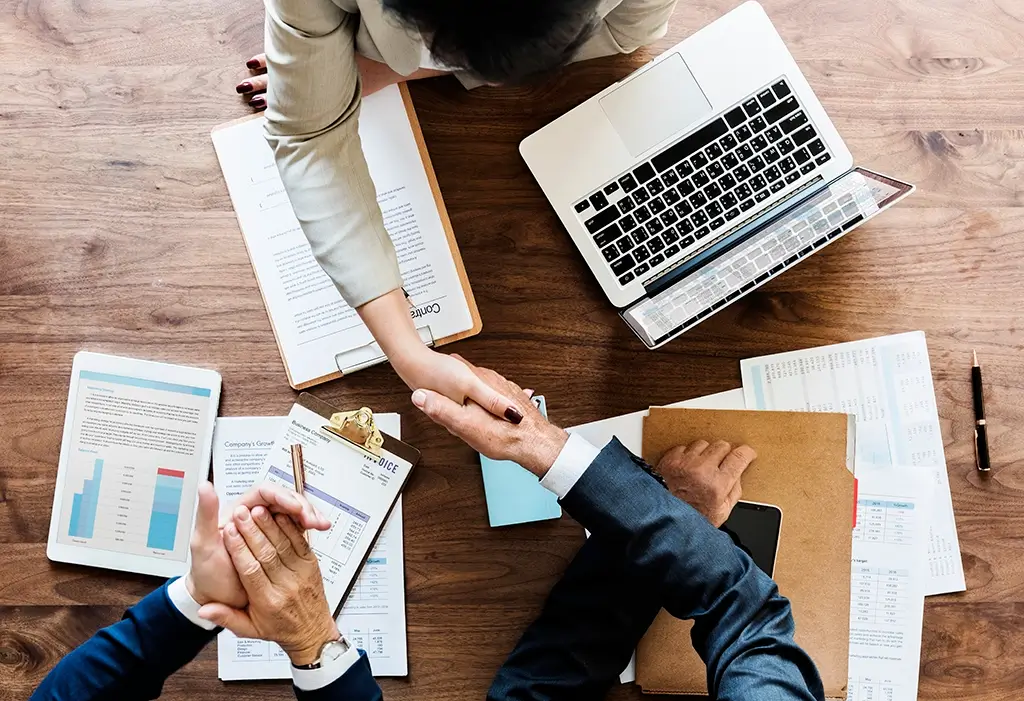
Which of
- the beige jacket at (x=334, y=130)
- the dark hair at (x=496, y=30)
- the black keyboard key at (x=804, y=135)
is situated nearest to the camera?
the dark hair at (x=496, y=30)

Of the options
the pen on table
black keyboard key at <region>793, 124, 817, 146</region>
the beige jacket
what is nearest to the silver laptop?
black keyboard key at <region>793, 124, 817, 146</region>

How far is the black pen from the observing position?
1208mm

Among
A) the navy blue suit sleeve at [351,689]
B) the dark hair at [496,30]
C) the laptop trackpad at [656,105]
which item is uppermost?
the dark hair at [496,30]

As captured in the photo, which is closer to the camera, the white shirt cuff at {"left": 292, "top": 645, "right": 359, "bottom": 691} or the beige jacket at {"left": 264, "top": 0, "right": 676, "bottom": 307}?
the beige jacket at {"left": 264, "top": 0, "right": 676, "bottom": 307}

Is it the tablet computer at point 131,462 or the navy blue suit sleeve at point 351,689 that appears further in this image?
the tablet computer at point 131,462

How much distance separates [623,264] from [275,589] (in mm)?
655

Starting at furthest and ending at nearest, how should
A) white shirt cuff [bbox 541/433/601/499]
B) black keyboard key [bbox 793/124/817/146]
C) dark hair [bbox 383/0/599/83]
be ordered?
1. black keyboard key [bbox 793/124/817/146]
2. white shirt cuff [bbox 541/433/601/499]
3. dark hair [bbox 383/0/599/83]

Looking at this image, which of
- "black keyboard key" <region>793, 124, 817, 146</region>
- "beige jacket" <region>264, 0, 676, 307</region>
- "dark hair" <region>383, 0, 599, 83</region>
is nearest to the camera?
"dark hair" <region>383, 0, 599, 83</region>

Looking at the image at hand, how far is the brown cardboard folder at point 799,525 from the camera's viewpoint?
3.88 feet

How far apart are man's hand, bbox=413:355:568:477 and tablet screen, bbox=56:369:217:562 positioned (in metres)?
0.44

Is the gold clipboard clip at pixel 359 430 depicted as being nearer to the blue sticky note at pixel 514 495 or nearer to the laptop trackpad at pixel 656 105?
the blue sticky note at pixel 514 495

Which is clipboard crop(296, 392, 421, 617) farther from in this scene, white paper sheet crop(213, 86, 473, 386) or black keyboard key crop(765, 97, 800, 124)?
black keyboard key crop(765, 97, 800, 124)

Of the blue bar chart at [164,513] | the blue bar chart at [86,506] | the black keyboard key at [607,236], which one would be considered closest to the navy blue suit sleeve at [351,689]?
the blue bar chart at [164,513]

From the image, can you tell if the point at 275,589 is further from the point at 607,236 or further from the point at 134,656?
the point at 607,236
